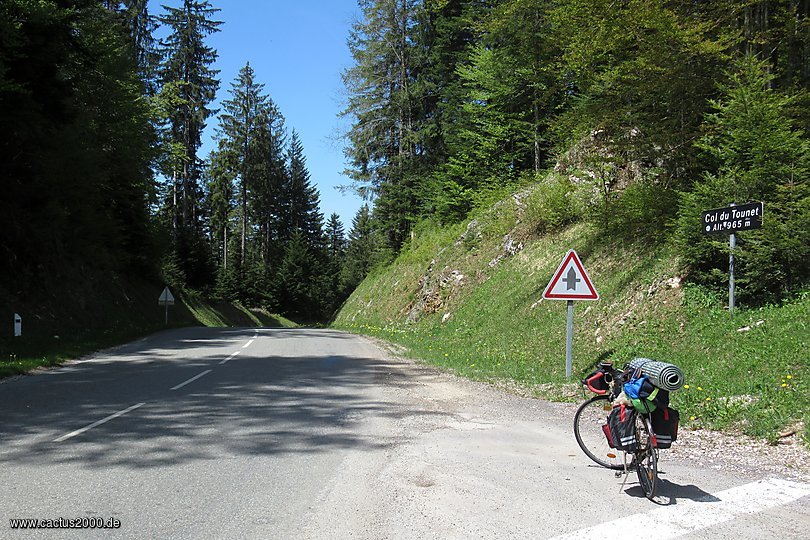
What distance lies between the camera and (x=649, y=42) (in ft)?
38.3

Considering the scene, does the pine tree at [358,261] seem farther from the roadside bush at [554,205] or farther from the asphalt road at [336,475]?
the asphalt road at [336,475]

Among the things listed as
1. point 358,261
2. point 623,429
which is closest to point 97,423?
point 623,429

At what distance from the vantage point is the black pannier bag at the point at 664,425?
4855 mm

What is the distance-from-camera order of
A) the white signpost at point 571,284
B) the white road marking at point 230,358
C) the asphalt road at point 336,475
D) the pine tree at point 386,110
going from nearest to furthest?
1. the asphalt road at point 336,475
2. the white signpost at point 571,284
3. the white road marking at point 230,358
4. the pine tree at point 386,110

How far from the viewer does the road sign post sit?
28.4ft

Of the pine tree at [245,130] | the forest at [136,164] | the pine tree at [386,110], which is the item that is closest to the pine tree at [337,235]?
the forest at [136,164]

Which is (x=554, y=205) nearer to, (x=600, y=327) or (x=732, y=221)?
(x=600, y=327)

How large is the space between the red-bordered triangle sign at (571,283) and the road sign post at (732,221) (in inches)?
87.5

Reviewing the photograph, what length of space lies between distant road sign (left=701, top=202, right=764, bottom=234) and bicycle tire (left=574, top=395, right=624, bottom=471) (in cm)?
362

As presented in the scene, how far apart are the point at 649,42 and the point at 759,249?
498cm

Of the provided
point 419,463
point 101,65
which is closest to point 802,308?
point 419,463

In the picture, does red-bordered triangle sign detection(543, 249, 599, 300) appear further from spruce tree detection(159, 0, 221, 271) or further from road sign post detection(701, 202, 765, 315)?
spruce tree detection(159, 0, 221, 271)

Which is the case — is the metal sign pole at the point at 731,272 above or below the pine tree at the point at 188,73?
below

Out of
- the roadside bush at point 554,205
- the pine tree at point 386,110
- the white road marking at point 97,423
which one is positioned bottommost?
the white road marking at point 97,423
